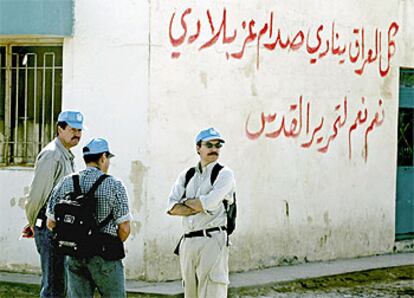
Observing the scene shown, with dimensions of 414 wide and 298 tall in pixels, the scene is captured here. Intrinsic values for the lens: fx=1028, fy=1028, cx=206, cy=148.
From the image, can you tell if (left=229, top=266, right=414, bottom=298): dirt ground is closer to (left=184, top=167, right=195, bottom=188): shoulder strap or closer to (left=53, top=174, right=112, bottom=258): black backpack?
(left=184, top=167, right=195, bottom=188): shoulder strap

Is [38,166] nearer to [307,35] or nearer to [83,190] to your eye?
[83,190]

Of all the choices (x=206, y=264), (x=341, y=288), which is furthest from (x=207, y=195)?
(x=341, y=288)

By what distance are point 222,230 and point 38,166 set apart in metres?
1.60

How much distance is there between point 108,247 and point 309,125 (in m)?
6.57

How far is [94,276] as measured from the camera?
7.43 metres

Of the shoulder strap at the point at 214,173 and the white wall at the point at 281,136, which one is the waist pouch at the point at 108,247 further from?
the white wall at the point at 281,136

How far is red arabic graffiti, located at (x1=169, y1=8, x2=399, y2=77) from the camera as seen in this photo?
38.3ft

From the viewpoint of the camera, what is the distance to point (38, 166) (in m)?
8.41

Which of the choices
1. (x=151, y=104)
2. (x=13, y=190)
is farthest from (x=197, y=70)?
(x=13, y=190)

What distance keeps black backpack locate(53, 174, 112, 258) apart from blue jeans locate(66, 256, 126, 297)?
79mm

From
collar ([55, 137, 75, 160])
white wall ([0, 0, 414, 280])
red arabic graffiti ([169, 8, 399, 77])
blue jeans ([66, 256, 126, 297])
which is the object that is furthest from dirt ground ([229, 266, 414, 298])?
blue jeans ([66, 256, 126, 297])

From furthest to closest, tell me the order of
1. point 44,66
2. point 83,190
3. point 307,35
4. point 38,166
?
point 307,35, point 44,66, point 38,166, point 83,190

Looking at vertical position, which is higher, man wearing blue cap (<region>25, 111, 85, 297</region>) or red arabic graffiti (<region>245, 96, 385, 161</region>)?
red arabic graffiti (<region>245, 96, 385, 161</region>)

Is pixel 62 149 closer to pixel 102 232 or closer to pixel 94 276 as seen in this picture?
pixel 102 232
